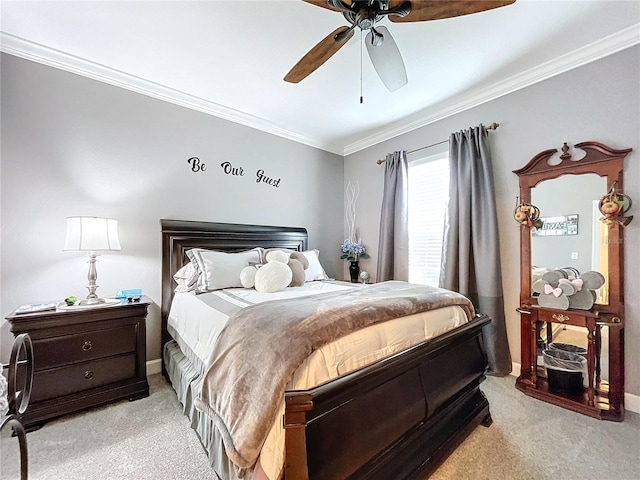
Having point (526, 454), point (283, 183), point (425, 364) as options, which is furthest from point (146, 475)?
point (283, 183)

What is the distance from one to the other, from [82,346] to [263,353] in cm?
173

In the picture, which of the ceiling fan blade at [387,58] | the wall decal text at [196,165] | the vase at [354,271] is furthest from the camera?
the vase at [354,271]

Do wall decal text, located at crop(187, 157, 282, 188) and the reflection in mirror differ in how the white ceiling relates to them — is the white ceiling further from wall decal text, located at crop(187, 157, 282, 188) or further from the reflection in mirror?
the reflection in mirror

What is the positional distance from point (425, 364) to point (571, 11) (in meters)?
2.51

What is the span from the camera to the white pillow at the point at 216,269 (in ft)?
8.18

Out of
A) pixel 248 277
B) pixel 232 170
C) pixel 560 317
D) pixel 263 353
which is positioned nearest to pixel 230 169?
pixel 232 170

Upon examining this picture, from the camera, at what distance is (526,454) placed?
5.32ft

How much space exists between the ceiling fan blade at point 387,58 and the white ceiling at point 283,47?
44cm

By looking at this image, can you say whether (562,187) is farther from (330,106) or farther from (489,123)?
(330,106)

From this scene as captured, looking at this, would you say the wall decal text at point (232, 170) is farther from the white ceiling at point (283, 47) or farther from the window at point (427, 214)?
the window at point (427, 214)

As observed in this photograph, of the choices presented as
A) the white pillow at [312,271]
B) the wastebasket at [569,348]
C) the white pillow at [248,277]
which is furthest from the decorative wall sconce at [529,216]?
the white pillow at [248,277]

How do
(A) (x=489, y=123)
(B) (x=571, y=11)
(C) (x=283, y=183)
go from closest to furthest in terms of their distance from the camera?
1. (B) (x=571, y=11)
2. (A) (x=489, y=123)
3. (C) (x=283, y=183)

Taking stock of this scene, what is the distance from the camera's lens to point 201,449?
166 cm

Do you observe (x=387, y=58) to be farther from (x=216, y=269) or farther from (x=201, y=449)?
(x=201, y=449)
